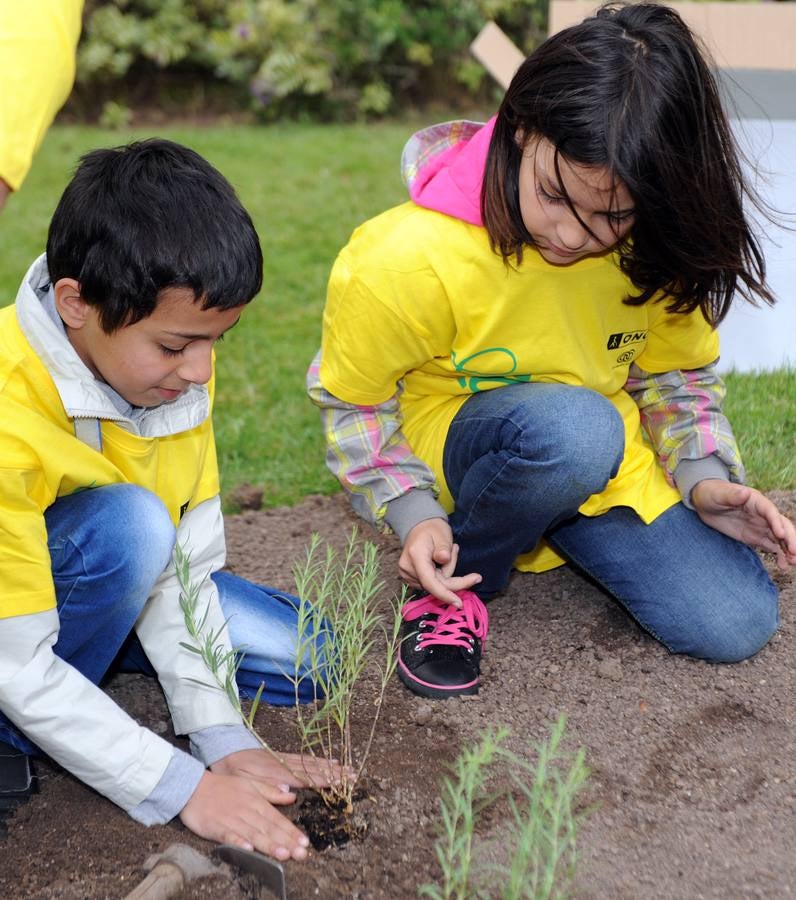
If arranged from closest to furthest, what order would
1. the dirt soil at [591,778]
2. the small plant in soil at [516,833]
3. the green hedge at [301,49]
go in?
the small plant in soil at [516,833]
the dirt soil at [591,778]
the green hedge at [301,49]

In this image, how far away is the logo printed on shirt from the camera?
254 cm

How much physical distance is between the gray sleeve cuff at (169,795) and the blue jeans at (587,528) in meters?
0.83

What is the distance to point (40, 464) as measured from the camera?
1967 mm

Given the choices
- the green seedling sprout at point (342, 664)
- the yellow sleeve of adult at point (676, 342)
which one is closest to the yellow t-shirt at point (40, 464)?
the green seedling sprout at point (342, 664)

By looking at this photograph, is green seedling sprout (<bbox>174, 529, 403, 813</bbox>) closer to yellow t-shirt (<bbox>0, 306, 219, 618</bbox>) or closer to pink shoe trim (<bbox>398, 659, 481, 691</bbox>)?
pink shoe trim (<bbox>398, 659, 481, 691</bbox>)

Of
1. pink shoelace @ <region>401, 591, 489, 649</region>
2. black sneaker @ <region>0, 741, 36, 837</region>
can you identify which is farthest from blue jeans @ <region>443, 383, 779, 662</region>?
black sneaker @ <region>0, 741, 36, 837</region>

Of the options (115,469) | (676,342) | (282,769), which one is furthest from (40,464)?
(676,342)

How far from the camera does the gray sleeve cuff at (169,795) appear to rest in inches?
76.7

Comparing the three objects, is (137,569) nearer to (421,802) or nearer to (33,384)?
(33,384)

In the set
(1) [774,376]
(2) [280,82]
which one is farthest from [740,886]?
(2) [280,82]

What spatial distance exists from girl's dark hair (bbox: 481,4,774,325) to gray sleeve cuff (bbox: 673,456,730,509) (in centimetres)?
47

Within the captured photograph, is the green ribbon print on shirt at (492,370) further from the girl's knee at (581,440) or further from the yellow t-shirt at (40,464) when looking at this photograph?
the yellow t-shirt at (40,464)

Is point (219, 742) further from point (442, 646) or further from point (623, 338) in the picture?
point (623, 338)

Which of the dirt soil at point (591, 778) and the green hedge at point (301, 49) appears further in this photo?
the green hedge at point (301, 49)
